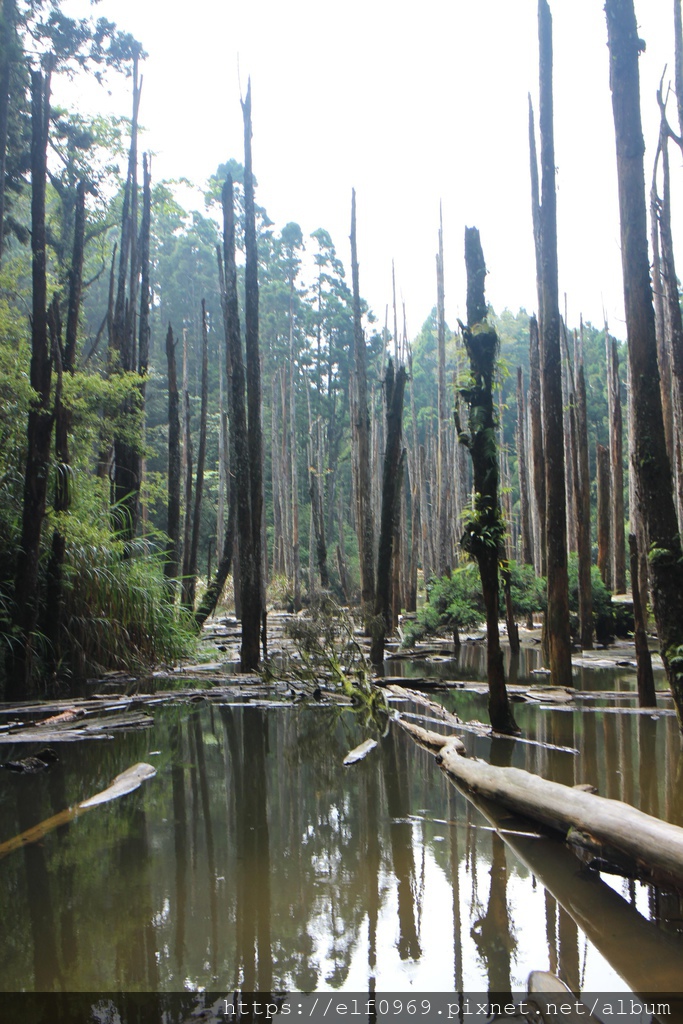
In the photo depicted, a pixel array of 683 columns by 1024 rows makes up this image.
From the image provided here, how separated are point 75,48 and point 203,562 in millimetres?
23212

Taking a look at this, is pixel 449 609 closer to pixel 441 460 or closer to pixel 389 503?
pixel 389 503

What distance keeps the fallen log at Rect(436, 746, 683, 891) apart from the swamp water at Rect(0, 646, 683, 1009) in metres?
0.13

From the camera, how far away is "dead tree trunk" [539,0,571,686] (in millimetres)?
9773

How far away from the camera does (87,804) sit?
522 centimetres

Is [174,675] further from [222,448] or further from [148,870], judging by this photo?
[222,448]

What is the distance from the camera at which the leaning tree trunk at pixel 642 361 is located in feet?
19.0

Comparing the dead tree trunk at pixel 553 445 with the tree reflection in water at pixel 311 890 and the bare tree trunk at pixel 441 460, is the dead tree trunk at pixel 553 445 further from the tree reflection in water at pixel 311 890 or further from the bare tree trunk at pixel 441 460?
the bare tree trunk at pixel 441 460

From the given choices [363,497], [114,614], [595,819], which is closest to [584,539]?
[363,497]

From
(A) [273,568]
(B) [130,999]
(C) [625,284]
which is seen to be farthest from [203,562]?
(B) [130,999]

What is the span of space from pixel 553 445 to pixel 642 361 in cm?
369

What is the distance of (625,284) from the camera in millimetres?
6367

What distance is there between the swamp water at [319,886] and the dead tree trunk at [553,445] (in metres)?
3.22

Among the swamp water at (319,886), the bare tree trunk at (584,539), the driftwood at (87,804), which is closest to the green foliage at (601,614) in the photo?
the bare tree trunk at (584,539)

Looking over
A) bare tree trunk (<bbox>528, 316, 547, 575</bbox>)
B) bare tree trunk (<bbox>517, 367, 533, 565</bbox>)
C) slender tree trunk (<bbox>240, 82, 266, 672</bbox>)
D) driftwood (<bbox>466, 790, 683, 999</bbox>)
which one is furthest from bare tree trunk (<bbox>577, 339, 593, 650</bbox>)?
driftwood (<bbox>466, 790, 683, 999</bbox>)
